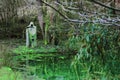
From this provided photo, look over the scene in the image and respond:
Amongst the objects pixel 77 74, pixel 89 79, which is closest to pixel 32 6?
pixel 77 74

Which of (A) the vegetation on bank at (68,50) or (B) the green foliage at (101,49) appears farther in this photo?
(B) the green foliage at (101,49)

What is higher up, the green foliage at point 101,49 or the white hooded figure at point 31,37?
the green foliage at point 101,49

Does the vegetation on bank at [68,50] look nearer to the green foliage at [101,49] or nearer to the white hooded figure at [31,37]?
the green foliage at [101,49]

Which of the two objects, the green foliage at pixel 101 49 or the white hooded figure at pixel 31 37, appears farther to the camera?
the white hooded figure at pixel 31 37

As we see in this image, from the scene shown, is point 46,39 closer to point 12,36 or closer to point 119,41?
point 12,36

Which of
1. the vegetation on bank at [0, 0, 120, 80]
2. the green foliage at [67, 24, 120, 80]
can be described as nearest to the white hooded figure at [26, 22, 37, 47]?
the vegetation on bank at [0, 0, 120, 80]

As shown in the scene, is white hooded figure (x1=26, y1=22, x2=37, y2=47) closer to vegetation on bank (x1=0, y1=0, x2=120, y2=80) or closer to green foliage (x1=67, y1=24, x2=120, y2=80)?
vegetation on bank (x1=0, y1=0, x2=120, y2=80)

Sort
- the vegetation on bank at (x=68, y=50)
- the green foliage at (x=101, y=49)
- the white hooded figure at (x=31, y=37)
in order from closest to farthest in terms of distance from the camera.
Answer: the vegetation on bank at (x=68, y=50) → the green foliage at (x=101, y=49) → the white hooded figure at (x=31, y=37)

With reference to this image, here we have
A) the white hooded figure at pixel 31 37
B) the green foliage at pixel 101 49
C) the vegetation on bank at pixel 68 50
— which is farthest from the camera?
the white hooded figure at pixel 31 37

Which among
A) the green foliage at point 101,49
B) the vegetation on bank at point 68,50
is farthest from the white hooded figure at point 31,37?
the green foliage at point 101,49

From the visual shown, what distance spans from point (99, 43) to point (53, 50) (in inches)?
281

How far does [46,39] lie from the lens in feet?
45.0

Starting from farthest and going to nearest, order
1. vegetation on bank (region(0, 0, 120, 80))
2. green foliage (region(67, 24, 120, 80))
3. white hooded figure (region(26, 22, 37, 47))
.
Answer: white hooded figure (region(26, 22, 37, 47)) < green foliage (region(67, 24, 120, 80)) < vegetation on bank (region(0, 0, 120, 80))

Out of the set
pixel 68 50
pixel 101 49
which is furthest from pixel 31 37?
pixel 101 49
